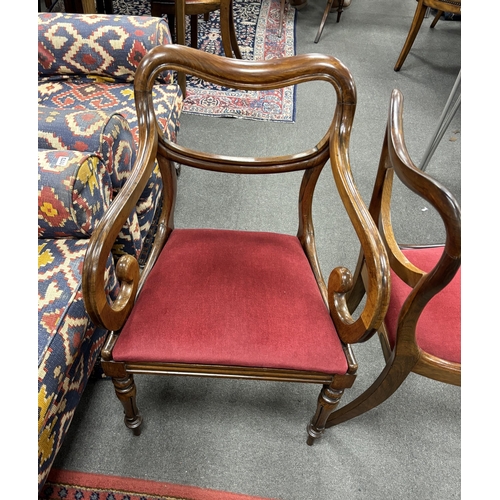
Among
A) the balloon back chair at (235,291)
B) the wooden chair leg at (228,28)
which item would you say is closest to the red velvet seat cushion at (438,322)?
the balloon back chair at (235,291)

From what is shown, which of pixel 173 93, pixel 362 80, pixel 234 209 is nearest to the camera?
pixel 173 93

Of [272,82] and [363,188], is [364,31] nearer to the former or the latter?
[363,188]

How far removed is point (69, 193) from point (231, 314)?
0.35 metres

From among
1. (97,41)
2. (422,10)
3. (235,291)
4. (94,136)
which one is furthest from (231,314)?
(422,10)

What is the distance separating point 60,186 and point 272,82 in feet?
1.37

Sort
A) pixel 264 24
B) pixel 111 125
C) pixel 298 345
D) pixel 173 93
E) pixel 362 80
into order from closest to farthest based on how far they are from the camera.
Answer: pixel 298 345 < pixel 111 125 < pixel 173 93 < pixel 362 80 < pixel 264 24

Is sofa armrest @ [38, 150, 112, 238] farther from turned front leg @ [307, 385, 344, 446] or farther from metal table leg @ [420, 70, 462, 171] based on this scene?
metal table leg @ [420, 70, 462, 171]

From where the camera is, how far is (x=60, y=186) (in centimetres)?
71

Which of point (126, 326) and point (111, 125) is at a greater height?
point (111, 125)

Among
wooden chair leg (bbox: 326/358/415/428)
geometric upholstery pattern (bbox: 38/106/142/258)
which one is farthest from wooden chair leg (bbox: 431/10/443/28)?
wooden chair leg (bbox: 326/358/415/428)

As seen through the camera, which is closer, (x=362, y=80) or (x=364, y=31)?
(x=362, y=80)

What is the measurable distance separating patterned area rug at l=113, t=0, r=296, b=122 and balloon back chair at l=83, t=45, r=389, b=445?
4.05ft

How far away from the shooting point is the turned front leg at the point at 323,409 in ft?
2.47

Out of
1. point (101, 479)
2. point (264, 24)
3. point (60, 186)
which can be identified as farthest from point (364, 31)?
point (101, 479)
